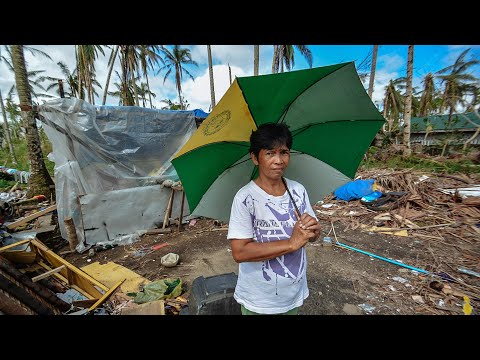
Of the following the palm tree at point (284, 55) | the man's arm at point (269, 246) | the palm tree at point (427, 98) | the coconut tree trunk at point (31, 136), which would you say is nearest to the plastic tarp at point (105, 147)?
the coconut tree trunk at point (31, 136)

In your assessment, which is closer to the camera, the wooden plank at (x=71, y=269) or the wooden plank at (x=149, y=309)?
the wooden plank at (x=149, y=309)

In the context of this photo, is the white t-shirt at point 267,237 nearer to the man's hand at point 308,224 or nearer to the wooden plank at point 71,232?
the man's hand at point 308,224

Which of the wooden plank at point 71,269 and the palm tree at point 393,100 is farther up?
the palm tree at point 393,100

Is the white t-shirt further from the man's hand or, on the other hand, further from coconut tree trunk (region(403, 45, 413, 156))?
coconut tree trunk (region(403, 45, 413, 156))

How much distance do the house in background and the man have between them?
526 inches

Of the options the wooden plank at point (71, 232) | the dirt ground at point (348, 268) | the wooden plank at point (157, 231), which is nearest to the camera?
the dirt ground at point (348, 268)

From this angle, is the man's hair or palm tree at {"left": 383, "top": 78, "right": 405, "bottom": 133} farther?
palm tree at {"left": 383, "top": 78, "right": 405, "bottom": 133}

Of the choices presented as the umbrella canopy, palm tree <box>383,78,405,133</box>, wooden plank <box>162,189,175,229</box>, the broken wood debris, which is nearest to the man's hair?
the umbrella canopy

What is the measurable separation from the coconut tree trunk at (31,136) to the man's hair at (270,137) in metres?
7.33

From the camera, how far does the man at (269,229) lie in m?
1.23

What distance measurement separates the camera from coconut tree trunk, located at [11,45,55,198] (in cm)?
599
